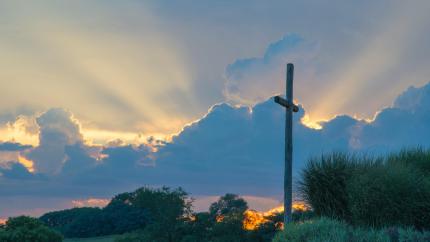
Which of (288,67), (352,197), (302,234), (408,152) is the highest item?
(288,67)

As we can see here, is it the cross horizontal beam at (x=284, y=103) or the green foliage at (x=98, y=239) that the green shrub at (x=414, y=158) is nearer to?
the cross horizontal beam at (x=284, y=103)

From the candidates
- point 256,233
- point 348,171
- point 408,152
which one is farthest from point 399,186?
point 256,233

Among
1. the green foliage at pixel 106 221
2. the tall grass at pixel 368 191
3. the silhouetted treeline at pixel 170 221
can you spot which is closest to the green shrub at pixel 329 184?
the tall grass at pixel 368 191

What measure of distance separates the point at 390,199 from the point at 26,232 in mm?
20522

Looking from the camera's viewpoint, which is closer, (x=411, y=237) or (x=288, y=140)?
(x=411, y=237)

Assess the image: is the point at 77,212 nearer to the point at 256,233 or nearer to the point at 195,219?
the point at 195,219

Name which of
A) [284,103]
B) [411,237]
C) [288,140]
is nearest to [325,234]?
[411,237]

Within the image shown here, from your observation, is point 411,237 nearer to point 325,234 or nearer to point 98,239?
point 325,234

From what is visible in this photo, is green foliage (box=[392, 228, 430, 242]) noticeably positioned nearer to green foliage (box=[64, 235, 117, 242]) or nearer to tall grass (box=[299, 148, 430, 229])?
tall grass (box=[299, 148, 430, 229])

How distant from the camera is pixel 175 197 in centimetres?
5588

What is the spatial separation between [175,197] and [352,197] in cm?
3511

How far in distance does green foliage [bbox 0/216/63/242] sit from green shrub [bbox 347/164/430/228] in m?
18.6

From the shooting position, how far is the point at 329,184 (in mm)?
23172

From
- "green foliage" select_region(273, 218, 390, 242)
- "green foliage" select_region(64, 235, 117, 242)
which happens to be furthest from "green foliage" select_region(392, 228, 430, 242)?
"green foliage" select_region(64, 235, 117, 242)
